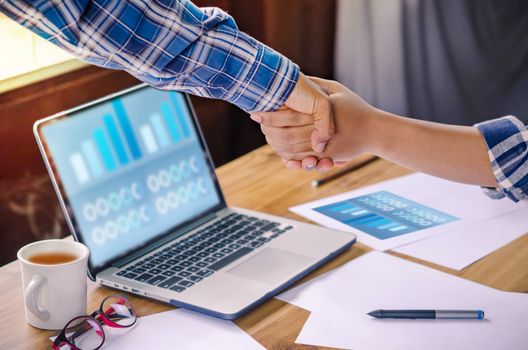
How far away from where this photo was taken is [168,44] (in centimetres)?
120

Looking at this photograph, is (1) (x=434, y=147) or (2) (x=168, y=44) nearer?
(2) (x=168, y=44)

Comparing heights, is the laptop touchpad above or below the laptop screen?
below

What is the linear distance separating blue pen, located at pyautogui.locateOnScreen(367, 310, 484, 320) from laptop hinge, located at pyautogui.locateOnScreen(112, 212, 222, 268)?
0.40 metres

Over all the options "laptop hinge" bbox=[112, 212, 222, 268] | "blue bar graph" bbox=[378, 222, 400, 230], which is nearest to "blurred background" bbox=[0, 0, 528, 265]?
"laptop hinge" bbox=[112, 212, 222, 268]

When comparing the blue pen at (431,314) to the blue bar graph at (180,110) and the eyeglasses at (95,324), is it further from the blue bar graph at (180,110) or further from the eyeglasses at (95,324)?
the blue bar graph at (180,110)

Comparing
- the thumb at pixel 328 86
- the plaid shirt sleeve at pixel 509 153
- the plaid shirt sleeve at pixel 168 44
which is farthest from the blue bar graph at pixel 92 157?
the plaid shirt sleeve at pixel 509 153

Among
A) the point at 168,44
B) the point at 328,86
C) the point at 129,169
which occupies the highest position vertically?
the point at 168,44

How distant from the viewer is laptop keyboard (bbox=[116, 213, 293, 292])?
120 cm

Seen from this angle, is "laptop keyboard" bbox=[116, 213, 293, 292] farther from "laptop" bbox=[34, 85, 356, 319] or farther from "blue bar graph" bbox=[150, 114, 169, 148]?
"blue bar graph" bbox=[150, 114, 169, 148]

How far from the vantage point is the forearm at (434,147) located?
52.7 inches

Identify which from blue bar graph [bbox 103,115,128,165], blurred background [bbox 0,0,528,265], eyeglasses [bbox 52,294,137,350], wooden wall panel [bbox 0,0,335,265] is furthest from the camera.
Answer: blurred background [bbox 0,0,528,265]

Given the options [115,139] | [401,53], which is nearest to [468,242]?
[115,139]

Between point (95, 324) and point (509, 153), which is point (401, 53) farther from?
point (95, 324)

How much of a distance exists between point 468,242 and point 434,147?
0.18 m
